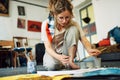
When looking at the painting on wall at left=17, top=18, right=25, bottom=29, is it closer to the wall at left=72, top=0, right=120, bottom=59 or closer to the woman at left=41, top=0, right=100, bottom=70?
the wall at left=72, top=0, right=120, bottom=59

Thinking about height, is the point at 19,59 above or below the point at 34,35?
below

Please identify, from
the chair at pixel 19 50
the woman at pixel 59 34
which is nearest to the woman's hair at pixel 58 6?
the woman at pixel 59 34

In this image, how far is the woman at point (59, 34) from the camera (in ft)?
3.77

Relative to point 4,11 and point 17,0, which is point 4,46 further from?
point 17,0

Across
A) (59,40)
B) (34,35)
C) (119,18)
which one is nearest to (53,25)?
(59,40)

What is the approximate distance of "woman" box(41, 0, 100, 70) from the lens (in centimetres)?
115

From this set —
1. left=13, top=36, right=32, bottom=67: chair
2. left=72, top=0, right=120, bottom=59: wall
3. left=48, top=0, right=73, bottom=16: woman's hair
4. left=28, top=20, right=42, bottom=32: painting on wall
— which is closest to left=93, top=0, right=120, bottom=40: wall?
left=72, top=0, right=120, bottom=59: wall

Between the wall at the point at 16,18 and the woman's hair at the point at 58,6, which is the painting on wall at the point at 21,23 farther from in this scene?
the woman's hair at the point at 58,6

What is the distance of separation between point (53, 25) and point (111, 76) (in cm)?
82

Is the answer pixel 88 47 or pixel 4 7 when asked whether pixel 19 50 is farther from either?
pixel 88 47

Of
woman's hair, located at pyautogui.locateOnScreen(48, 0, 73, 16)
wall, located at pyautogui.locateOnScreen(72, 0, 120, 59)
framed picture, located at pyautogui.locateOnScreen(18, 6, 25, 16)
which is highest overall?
framed picture, located at pyautogui.locateOnScreen(18, 6, 25, 16)

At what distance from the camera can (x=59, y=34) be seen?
1.29 m

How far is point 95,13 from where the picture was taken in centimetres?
442

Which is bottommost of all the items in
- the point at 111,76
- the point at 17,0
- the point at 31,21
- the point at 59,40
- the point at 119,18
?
the point at 111,76
